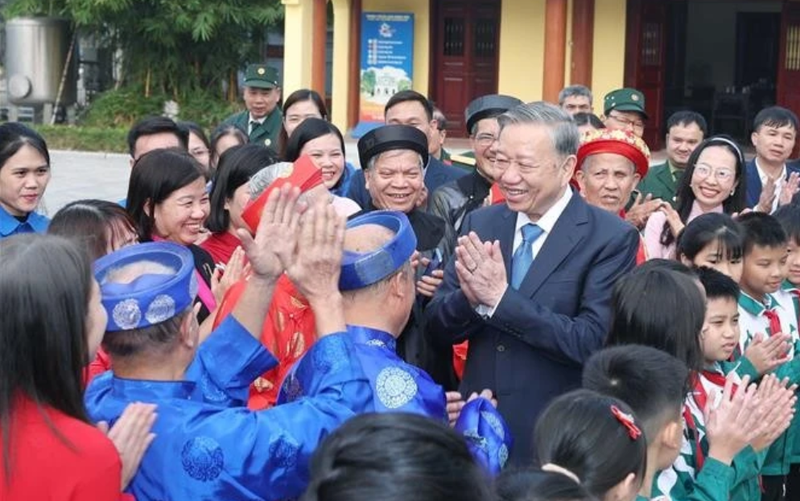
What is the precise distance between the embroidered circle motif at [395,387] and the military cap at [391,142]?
213 centimetres

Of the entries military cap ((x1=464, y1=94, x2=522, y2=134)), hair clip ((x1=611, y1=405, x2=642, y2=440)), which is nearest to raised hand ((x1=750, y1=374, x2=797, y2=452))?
hair clip ((x1=611, y1=405, x2=642, y2=440))

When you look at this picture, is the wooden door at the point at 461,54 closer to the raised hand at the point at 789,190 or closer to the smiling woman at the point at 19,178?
the raised hand at the point at 789,190

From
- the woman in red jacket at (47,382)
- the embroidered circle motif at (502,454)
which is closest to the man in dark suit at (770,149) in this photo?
the embroidered circle motif at (502,454)

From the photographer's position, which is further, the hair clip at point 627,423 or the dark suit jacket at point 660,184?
the dark suit jacket at point 660,184

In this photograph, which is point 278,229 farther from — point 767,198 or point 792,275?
point 767,198

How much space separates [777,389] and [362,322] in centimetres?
120

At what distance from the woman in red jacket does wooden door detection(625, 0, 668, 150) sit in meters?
16.1

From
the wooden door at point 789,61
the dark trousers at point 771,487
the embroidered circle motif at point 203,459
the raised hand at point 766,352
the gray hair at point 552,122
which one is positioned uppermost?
the wooden door at point 789,61

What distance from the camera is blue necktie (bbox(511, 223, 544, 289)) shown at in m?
3.76

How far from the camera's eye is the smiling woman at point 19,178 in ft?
17.4

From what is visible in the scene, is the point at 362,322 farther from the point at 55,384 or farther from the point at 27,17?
the point at 27,17

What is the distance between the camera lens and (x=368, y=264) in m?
2.85

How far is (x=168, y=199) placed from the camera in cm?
469

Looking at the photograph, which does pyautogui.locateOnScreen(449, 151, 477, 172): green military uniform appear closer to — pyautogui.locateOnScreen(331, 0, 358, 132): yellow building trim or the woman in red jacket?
the woman in red jacket
